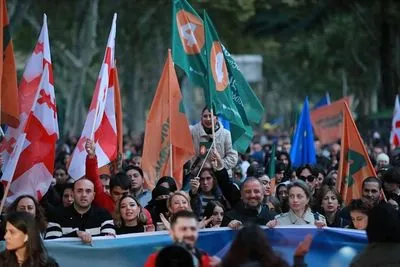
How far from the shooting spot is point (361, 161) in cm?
1570

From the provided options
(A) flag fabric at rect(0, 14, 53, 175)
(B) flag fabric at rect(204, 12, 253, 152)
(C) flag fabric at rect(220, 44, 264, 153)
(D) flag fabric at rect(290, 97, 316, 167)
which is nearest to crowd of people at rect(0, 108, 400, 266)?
(B) flag fabric at rect(204, 12, 253, 152)

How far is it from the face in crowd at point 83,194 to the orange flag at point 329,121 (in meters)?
16.1

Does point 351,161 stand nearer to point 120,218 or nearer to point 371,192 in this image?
point 371,192

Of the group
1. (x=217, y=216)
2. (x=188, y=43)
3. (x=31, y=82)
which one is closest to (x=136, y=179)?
(x=31, y=82)

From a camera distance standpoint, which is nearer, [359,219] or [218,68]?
[359,219]

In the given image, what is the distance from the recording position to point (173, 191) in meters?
13.9

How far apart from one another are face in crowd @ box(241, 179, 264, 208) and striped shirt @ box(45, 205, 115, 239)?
1.27 m

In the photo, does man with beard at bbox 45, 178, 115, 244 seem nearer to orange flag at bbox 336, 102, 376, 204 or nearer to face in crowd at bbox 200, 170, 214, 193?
face in crowd at bbox 200, 170, 214, 193

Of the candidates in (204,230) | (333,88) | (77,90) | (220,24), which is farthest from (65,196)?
(333,88)

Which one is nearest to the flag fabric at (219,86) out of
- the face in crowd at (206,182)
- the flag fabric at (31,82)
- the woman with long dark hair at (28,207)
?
the face in crowd at (206,182)

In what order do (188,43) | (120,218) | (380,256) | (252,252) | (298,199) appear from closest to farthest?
(252,252) → (380,256) → (298,199) → (120,218) → (188,43)

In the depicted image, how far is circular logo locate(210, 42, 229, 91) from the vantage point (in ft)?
51.5

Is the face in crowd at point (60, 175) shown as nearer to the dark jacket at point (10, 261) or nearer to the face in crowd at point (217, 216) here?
the face in crowd at point (217, 216)

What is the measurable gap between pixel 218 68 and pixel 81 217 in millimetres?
3864
